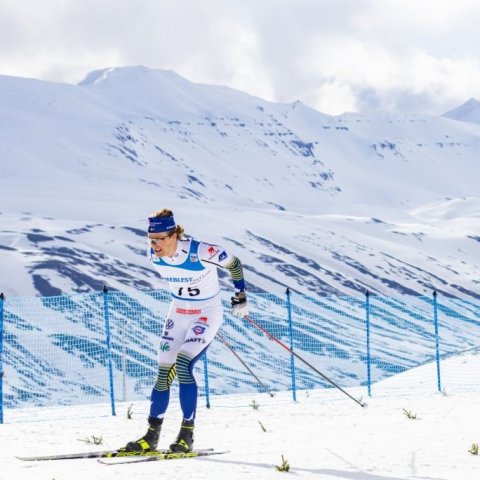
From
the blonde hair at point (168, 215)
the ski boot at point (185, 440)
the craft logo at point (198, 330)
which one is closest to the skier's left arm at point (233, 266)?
the blonde hair at point (168, 215)

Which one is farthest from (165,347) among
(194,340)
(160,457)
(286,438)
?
(286,438)

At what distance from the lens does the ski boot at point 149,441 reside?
8.18 m

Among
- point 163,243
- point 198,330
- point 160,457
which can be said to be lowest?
point 160,457

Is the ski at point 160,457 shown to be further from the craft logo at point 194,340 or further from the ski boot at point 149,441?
the craft logo at point 194,340

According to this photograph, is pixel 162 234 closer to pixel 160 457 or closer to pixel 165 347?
pixel 165 347

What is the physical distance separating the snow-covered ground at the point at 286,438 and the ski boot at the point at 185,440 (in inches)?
12.2

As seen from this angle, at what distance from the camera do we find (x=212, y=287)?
8.90 m

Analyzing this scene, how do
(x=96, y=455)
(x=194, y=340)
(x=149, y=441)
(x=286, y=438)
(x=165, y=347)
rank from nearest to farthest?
1. (x=96, y=455)
2. (x=149, y=441)
3. (x=194, y=340)
4. (x=165, y=347)
5. (x=286, y=438)

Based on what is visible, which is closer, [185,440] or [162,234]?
[185,440]

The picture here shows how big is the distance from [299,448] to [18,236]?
615 feet

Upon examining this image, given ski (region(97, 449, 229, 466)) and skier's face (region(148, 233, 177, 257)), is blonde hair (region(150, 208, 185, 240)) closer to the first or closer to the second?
skier's face (region(148, 233, 177, 257))

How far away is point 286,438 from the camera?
921 cm

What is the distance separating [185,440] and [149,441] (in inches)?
12.2

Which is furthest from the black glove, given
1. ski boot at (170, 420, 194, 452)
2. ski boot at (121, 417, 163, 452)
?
ski boot at (121, 417, 163, 452)
